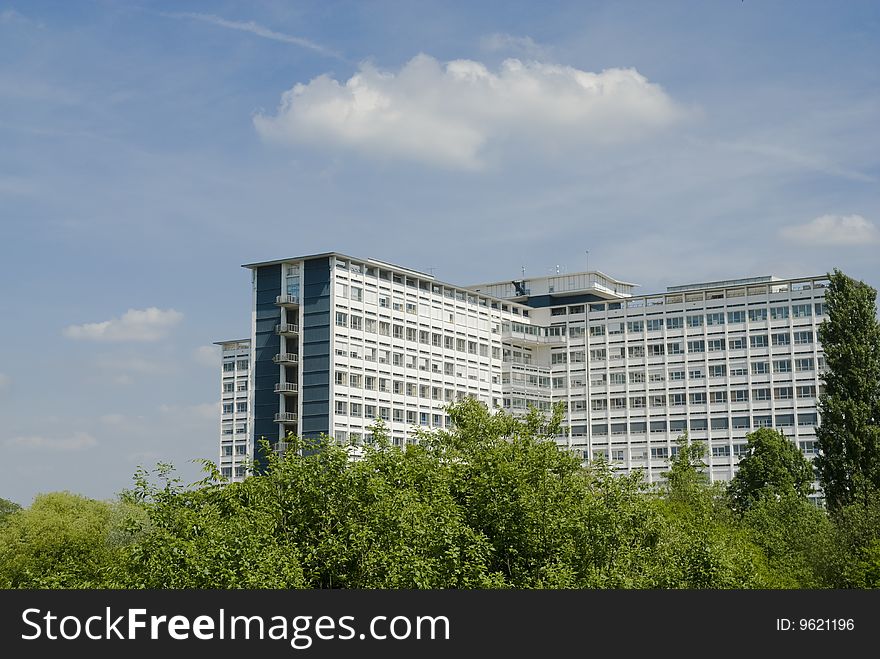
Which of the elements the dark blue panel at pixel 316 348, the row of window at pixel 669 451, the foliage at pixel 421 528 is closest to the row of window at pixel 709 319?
the row of window at pixel 669 451

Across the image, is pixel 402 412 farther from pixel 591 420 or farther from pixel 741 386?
pixel 741 386

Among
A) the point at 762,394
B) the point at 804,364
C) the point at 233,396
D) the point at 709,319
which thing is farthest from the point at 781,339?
the point at 233,396

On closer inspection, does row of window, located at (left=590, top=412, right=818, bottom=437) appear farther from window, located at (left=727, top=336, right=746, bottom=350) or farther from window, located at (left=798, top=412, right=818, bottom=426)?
window, located at (left=727, top=336, right=746, bottom=350)

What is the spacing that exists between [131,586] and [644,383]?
117167 millimetres

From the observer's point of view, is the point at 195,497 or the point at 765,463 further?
the point at 765,463

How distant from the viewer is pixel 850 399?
7275 centimetres

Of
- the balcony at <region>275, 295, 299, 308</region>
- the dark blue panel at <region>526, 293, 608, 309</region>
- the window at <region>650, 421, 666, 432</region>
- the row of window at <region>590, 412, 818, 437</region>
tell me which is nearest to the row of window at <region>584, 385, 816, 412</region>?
the row of window at <region>590, 412, 818, 437</region>

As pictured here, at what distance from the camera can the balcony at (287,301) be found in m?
115

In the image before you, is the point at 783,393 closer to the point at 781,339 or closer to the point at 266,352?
the point at 781,339

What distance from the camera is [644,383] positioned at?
14012 centimetres

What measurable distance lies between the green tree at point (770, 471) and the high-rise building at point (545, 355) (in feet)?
65.7

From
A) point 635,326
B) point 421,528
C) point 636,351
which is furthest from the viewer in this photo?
point 635,326

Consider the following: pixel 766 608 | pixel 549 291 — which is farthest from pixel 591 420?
pixel 766 608

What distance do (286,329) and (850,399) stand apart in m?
60.9
